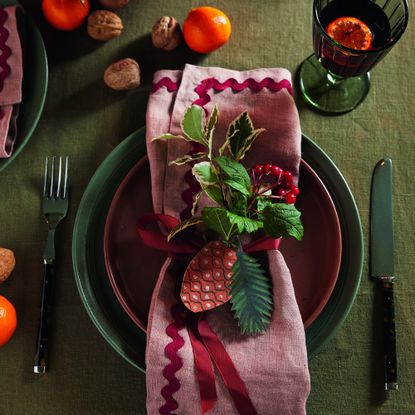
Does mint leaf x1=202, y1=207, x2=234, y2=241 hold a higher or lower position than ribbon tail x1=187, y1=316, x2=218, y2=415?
higher

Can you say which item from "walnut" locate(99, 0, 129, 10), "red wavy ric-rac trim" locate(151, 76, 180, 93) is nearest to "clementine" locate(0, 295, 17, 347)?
"red wavy ric-rac trim" locate(151, 76, 180, 93)

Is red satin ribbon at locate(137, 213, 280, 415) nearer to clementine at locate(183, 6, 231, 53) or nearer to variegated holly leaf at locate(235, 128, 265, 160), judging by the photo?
variegated holly leaf at locate(235, 128, 265, 160)

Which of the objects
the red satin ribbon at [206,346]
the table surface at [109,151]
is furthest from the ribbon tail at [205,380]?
the table surface at [109,151]

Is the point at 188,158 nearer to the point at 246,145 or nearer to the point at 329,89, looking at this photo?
the point at 246,145

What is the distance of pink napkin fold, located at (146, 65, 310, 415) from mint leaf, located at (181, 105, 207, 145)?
1.9 inches

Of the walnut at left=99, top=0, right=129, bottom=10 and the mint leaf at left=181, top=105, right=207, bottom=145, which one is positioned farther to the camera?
the walnut at left=99, top=0, right=129, bottom=10

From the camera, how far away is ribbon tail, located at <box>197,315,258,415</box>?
0.59 meters

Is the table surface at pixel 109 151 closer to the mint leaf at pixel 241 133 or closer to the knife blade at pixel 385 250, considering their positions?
the knife blade at pixel 385 250

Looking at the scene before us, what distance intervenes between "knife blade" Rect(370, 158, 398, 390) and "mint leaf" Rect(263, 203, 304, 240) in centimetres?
22

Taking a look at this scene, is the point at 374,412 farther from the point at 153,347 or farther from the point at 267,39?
the point at 267,39

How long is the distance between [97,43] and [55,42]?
2.7 inches

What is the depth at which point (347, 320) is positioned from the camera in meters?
0.70

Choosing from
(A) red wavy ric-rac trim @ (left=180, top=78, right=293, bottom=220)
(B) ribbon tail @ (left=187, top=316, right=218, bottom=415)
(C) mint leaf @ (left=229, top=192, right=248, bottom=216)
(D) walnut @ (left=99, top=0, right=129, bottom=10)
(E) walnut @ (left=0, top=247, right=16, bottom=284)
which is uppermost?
(D) walnut @ (left=99, top=0, right=129, bottom=10)

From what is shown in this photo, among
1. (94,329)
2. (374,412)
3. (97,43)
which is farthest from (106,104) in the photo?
(374,412)
